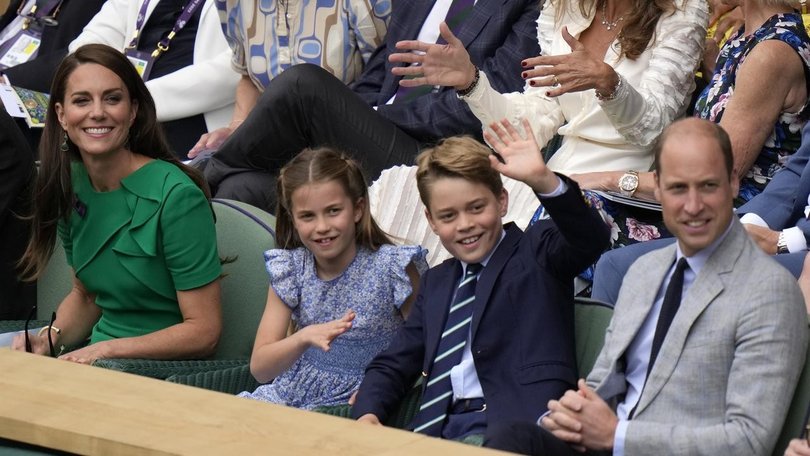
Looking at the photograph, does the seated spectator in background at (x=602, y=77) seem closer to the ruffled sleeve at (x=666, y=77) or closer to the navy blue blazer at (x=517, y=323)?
the ruffled sleeve at (x=666, y=77)

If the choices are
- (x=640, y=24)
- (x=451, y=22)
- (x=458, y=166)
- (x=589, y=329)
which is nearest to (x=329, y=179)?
(x=458, y=166)

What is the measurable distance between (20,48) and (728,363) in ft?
16.5

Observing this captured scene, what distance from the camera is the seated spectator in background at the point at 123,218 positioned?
3400 mm

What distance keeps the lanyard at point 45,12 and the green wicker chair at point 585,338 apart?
13.5 ft

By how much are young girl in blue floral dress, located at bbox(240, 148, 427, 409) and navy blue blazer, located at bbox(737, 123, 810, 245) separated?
90 centimetres

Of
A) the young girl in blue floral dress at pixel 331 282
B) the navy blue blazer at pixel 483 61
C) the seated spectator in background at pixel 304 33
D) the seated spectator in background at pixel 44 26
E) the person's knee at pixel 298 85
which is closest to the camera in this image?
the young girl in blue floral dress at pixel 331 282

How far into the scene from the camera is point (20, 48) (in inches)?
260

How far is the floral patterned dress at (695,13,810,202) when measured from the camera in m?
3.57

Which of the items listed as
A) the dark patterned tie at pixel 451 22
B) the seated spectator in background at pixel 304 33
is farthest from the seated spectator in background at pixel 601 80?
the seated spectator in background at pixel 304 33

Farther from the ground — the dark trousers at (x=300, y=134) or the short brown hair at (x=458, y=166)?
the short brown hair at (x=458, y=166)

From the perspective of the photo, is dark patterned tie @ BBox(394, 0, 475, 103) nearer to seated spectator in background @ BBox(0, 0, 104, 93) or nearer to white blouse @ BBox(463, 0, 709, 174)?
white blouse @ BBox(463, 0, 709, 174)

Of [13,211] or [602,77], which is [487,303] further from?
[13,211]

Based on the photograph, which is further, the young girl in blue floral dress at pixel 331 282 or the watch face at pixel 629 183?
the watch face at pixel 629 183

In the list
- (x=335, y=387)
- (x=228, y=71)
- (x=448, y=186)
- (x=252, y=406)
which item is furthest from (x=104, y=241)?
(x=228, y=71)
